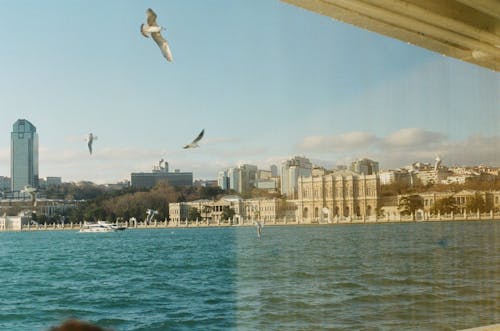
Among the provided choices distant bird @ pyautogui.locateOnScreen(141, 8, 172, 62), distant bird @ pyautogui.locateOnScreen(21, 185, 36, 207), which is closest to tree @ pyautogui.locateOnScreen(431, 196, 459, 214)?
distant bird @ pyautogui.locateOnScreen(141, 8, 172, 62)

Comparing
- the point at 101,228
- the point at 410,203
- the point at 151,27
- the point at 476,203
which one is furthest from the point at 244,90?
the point at 101,228

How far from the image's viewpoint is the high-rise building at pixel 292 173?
7.39m

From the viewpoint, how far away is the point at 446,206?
5.98 metres

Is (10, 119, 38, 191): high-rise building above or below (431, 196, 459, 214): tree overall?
above

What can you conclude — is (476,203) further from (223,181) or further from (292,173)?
(223,181)

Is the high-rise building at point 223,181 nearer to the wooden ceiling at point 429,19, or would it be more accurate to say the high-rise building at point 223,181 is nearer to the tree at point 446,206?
the tree at point 446,206

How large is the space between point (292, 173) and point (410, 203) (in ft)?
6.50

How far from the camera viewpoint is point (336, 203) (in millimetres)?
10648

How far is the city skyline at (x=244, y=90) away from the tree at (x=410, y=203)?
54cm

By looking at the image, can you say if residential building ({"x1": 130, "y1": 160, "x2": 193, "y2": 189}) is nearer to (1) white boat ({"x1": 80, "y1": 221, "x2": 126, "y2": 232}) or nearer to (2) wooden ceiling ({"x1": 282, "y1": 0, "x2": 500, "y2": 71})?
(1) white boat ({"x1": 80, "y1": 221, "x2": 126, "y2": 232})

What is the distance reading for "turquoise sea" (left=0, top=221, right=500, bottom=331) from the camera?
14.5 feet

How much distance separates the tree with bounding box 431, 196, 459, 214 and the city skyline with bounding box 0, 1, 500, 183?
1.62 feet

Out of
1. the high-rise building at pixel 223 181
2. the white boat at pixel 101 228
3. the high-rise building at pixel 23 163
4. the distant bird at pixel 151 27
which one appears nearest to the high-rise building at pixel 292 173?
the high-rise building at pixel 223 181

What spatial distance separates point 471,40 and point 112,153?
80.6 ft
